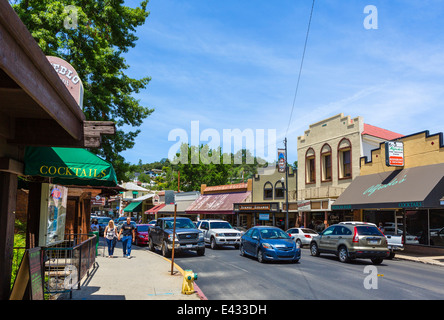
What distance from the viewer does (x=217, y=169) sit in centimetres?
6241

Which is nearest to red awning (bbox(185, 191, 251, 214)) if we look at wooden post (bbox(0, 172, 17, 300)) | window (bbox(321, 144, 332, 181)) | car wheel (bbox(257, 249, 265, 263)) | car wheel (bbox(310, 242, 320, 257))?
window (bbox(321, 144, 332, 181))

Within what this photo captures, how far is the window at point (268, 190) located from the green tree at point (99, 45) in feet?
62.0

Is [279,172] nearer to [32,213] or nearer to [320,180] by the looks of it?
[320,180]

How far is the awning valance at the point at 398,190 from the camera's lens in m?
19.0

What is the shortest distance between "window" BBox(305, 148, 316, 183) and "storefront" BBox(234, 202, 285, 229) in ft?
13.1

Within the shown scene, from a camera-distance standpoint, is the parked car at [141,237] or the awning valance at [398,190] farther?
the parked car at [141,237]

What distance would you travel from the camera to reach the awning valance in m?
19.0

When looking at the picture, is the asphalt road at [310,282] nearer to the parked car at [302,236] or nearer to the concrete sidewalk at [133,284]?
the concrete sidewalk at [133,284]

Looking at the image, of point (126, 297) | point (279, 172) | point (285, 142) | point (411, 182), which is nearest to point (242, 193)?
point (279, 172)

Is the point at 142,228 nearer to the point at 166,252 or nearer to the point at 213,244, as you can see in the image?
the point at 213,244

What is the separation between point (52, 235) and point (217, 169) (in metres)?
54.4

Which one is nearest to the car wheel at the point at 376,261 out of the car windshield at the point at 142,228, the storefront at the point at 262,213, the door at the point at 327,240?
the door at the point at 327,240
